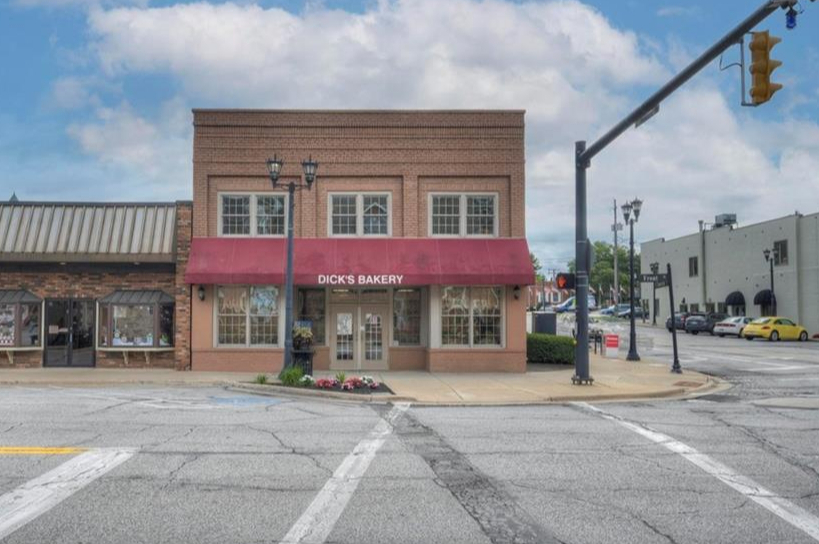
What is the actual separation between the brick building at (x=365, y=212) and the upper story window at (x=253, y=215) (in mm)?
30

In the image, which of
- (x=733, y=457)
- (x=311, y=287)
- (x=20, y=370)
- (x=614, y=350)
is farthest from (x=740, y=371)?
(x=20, y=370)

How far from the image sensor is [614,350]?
3022 cm

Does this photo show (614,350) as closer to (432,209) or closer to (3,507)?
(432,209)

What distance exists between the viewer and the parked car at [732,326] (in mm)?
48531

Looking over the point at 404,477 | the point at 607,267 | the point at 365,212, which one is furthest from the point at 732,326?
the point at 607,267

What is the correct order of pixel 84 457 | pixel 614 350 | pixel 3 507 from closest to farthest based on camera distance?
pixel 3 507 < pixel 84 457 < pixel 614 350

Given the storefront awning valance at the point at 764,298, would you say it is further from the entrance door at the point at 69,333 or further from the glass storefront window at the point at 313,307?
the entrance door at the point at 69,333

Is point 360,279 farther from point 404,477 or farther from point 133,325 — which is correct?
point 404,477

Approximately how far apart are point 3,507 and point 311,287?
636 inches

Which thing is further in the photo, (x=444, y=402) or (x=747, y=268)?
(x=747, y=268)

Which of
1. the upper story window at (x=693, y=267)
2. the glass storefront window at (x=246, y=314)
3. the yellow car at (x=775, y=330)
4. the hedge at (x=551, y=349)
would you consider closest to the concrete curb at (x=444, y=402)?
the glass storefront window at (x=246, y=314)

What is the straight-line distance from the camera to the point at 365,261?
21.9 meters

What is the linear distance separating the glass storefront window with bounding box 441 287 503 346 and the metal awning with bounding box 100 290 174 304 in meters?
8.20

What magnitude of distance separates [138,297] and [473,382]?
1038 centimetres
